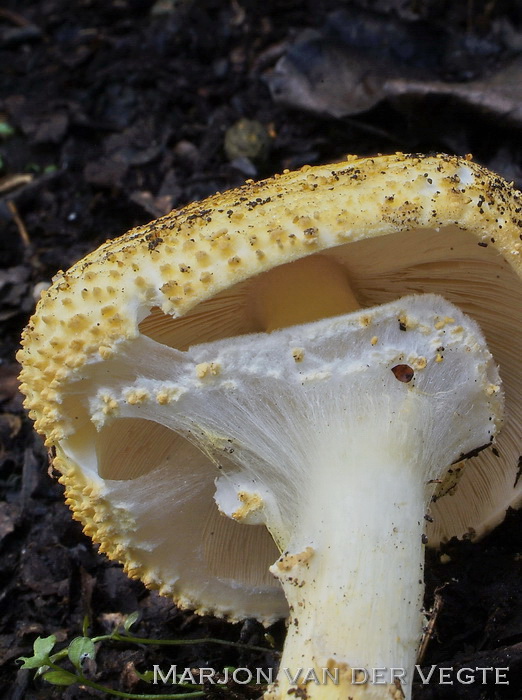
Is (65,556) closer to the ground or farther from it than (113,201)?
closer to the ground

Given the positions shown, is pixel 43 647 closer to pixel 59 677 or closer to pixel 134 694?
→ pixel 59 677

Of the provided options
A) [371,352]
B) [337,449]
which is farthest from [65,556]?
[371,352]

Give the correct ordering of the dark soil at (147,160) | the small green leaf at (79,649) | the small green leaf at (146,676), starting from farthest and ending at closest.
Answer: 1. the dark soil at (147,160)
2. the small green leaf at (146,676)
3. the small green leaf at (79,649)

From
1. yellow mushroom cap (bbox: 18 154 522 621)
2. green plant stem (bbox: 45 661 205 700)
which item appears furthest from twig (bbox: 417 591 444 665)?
green plant stem (bbox: 45 661 205 700)

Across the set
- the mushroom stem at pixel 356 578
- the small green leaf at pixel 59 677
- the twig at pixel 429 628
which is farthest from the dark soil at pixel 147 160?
Answer: the mushroom stem at pixel 356 578

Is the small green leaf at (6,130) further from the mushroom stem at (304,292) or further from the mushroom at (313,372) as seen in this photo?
the mushroom stem at (304,292)

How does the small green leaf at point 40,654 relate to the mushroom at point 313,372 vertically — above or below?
below

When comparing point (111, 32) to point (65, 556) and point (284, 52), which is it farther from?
point (65, 556)

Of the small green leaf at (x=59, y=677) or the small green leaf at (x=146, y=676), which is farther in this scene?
the small green leaf at (x=146, y=676)
